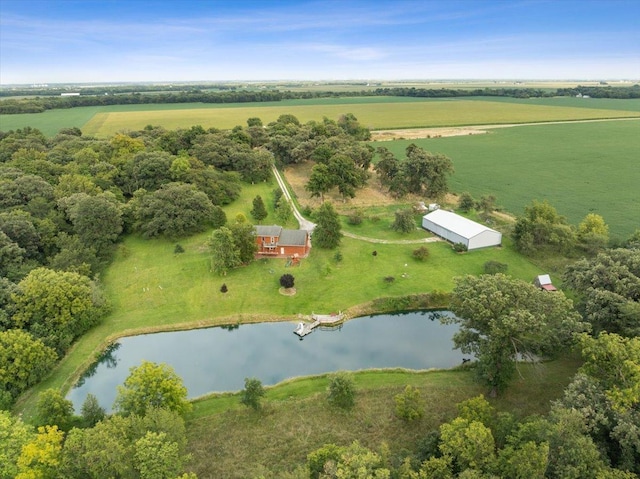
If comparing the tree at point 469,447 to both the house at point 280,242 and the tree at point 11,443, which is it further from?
the house at point 280,242

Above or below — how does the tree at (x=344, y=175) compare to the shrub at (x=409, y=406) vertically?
above

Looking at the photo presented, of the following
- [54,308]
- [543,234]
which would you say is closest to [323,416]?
[54,308]

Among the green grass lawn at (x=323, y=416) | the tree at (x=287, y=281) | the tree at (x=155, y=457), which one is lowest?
the green grass lawn at (x=323, y=416)

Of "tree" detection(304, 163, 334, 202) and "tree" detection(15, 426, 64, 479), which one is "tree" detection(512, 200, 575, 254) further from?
"tree" detection(15, 426, 64, 479)

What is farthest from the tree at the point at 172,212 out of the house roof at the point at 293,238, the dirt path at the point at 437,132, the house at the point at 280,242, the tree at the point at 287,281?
the dirt path at the point at 437,132

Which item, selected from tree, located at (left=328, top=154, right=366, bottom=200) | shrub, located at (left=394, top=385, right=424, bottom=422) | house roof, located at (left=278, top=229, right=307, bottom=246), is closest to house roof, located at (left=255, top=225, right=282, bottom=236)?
house roof, located at (left=278, top=229, right=307, bottom=246)

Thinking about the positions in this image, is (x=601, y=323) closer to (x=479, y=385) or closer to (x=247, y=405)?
(x=479, y=385)

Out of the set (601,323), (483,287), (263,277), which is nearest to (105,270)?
(263,277)
